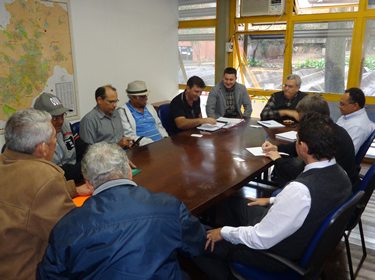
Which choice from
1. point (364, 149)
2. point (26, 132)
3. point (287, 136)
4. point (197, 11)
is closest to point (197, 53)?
point (197, 11)

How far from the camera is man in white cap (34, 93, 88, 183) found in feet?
7.15

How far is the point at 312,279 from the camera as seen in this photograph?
1562 millimetres

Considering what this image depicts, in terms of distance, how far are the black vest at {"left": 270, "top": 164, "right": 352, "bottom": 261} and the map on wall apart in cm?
330

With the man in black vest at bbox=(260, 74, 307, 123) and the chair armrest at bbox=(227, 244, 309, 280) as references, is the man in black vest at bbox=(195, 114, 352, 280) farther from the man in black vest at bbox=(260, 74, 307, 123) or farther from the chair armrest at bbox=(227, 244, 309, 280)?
the man in black vest at bbox=(260, 74, 307, 123)

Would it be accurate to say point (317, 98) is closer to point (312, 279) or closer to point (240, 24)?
point (312, 279)

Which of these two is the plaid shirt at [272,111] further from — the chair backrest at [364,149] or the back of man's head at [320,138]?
the back of man's head at [320,138]

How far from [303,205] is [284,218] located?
0.11 m

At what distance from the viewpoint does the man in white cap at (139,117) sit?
337 centimetres

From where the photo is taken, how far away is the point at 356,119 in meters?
2.99

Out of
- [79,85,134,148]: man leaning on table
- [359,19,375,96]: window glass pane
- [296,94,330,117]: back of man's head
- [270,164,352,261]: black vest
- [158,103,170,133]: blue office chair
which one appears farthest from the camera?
[359,19,375,96]: window glass pane

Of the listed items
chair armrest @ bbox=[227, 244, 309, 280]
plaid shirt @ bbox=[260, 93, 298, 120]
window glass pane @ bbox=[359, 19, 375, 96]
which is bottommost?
chair armrest @ bbox=[227, 244, 309, 280]

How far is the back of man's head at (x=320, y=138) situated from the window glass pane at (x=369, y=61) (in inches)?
144

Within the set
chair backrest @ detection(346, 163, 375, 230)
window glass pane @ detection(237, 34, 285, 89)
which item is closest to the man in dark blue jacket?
chair backrest @ detection(346, 163, 375, 230)

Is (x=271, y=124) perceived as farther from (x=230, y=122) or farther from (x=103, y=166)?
(x=103, y=166)
